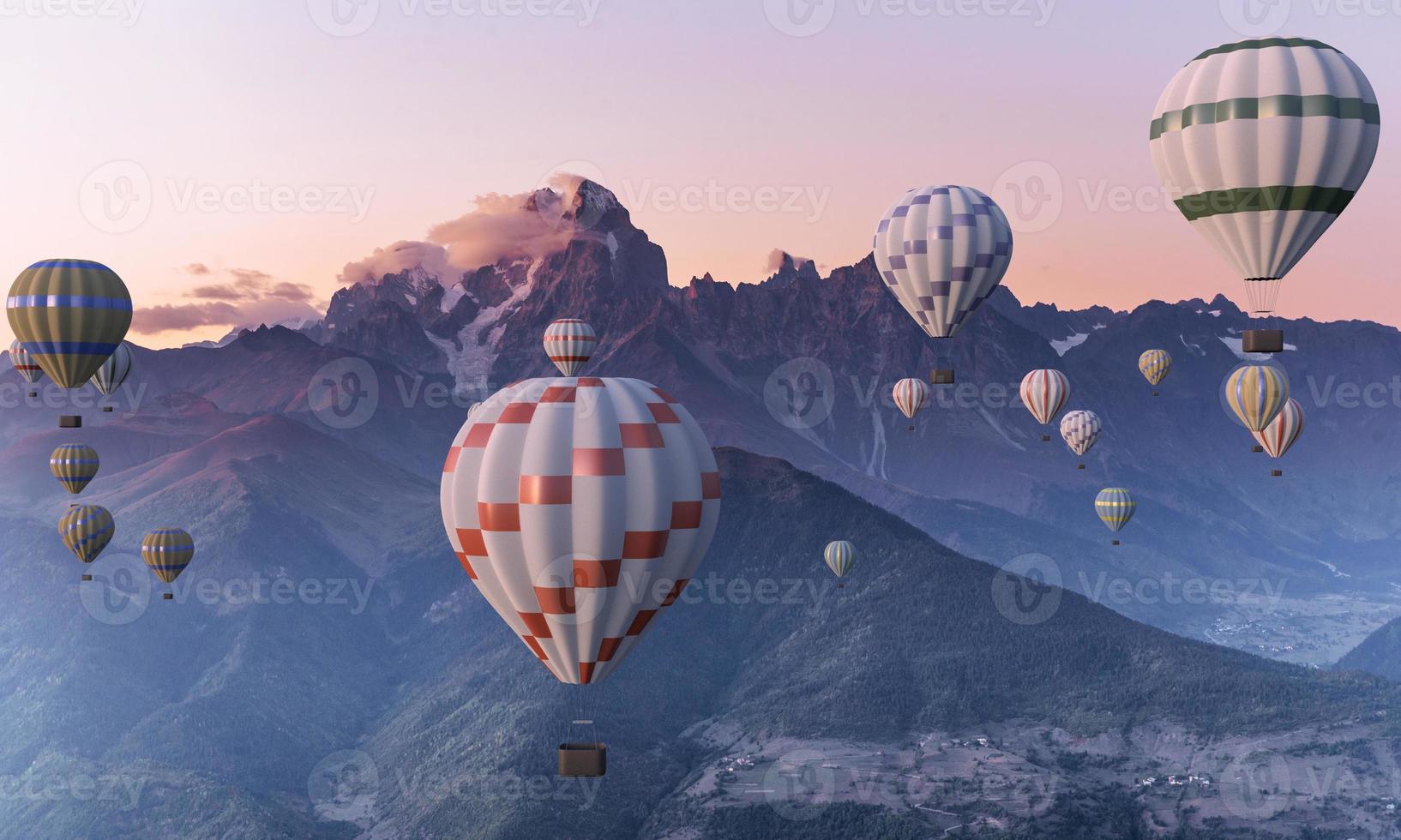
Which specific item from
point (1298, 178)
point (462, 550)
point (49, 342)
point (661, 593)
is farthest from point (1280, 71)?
point (49, 342)

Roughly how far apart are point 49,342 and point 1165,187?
83.7m

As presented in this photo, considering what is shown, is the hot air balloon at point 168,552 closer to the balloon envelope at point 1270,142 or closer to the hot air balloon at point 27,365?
the hot air balloon at point 27,365

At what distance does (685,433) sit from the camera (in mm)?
67188

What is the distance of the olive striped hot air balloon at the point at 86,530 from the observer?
513 feet

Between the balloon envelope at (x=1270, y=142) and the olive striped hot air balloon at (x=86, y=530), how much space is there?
395ft

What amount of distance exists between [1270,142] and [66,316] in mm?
88030

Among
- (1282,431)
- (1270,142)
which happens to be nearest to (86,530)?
(1270,142)

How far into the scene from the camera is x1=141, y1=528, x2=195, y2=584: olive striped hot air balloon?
168375mm

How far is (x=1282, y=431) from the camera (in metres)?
165

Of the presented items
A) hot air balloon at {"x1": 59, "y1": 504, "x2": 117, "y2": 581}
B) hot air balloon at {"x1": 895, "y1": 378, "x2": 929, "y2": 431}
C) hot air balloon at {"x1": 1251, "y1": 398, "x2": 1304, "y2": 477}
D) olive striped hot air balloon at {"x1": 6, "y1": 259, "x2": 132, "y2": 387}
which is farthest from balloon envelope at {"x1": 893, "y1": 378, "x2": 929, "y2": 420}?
olive striped hot air balloon at {"x1": 6, "y1": 259, "x2": 132, "y2": 387}

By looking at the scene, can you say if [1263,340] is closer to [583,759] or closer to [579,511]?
[579,511]

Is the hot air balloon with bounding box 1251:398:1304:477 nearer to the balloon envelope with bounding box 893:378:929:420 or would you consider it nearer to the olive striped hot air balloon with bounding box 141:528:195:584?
the balloon envelope with bounding box 893:378:929:420

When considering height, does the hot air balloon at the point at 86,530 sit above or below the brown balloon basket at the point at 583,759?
above

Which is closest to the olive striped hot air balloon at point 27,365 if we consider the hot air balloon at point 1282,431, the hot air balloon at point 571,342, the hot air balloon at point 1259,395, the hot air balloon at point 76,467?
the hot air balloon at point 76,467
